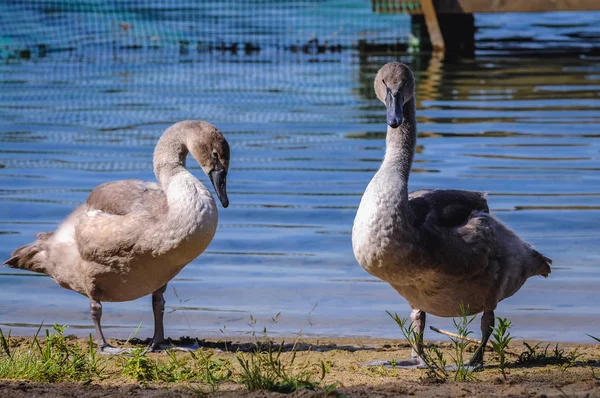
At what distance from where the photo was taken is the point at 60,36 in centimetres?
2439

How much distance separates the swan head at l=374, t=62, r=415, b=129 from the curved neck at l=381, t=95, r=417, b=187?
0.10 m

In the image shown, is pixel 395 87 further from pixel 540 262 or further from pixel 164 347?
pixel 164 347

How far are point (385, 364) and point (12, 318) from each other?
2.92m

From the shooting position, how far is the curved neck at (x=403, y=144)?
20.6ft

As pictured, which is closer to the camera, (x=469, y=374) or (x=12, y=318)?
(x=469, y=374)

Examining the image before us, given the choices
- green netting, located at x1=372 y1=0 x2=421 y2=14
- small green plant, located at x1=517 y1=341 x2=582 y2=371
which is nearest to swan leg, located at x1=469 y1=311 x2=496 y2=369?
small green plant, located at x1=517 y1=341 x2=582 y2=371

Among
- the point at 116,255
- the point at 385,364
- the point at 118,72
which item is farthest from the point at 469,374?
the point at 118,72

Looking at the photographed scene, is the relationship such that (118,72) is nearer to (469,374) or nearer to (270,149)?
(270,149)

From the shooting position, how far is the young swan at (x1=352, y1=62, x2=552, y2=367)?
5.88 metres

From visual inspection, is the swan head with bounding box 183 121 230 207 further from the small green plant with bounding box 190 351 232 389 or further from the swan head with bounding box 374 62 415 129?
the small green plant with bounding box 190 351 232 389

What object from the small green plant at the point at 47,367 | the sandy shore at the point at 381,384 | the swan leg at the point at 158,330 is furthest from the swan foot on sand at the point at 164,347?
the small green plant at the point at 47,367

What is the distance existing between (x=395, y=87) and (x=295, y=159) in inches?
245

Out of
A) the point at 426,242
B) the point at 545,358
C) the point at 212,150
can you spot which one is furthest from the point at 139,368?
the point at 545,358


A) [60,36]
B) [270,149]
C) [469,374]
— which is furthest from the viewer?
[60,36]
